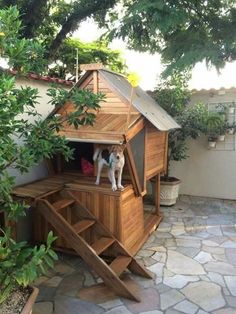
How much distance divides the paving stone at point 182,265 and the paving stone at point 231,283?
0.34 m

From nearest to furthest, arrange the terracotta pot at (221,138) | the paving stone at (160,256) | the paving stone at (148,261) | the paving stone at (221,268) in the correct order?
the paving stone at (221,268), the paving stone at (148,261), the paving stone at (160,256), the terracotta pot at (221,138)

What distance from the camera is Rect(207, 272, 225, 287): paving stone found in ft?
12.7

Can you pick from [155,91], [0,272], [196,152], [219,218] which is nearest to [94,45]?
[155,91]

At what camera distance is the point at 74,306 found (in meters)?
3.38

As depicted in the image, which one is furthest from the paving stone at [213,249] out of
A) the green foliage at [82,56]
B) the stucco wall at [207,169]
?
the green foliage at [82,56]

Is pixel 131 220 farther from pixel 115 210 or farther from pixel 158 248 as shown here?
pixel 158 248

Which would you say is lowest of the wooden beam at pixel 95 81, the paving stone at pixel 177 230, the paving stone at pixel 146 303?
the paving stone at pixel 146 303

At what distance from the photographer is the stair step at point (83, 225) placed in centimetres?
399

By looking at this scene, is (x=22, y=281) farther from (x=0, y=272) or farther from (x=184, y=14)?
(x=184, y=14)

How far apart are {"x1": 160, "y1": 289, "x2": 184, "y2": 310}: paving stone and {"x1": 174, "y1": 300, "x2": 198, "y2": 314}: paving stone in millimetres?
68

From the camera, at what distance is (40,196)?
403 cm

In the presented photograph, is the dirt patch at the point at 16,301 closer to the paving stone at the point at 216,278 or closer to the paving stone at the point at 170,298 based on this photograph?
the paving stone at the point at 170,298

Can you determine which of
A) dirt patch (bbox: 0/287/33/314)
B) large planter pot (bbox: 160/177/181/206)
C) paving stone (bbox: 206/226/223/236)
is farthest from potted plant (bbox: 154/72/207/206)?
dirt patch (bbox: 0/287/33/314)

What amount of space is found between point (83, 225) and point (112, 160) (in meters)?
1.00
